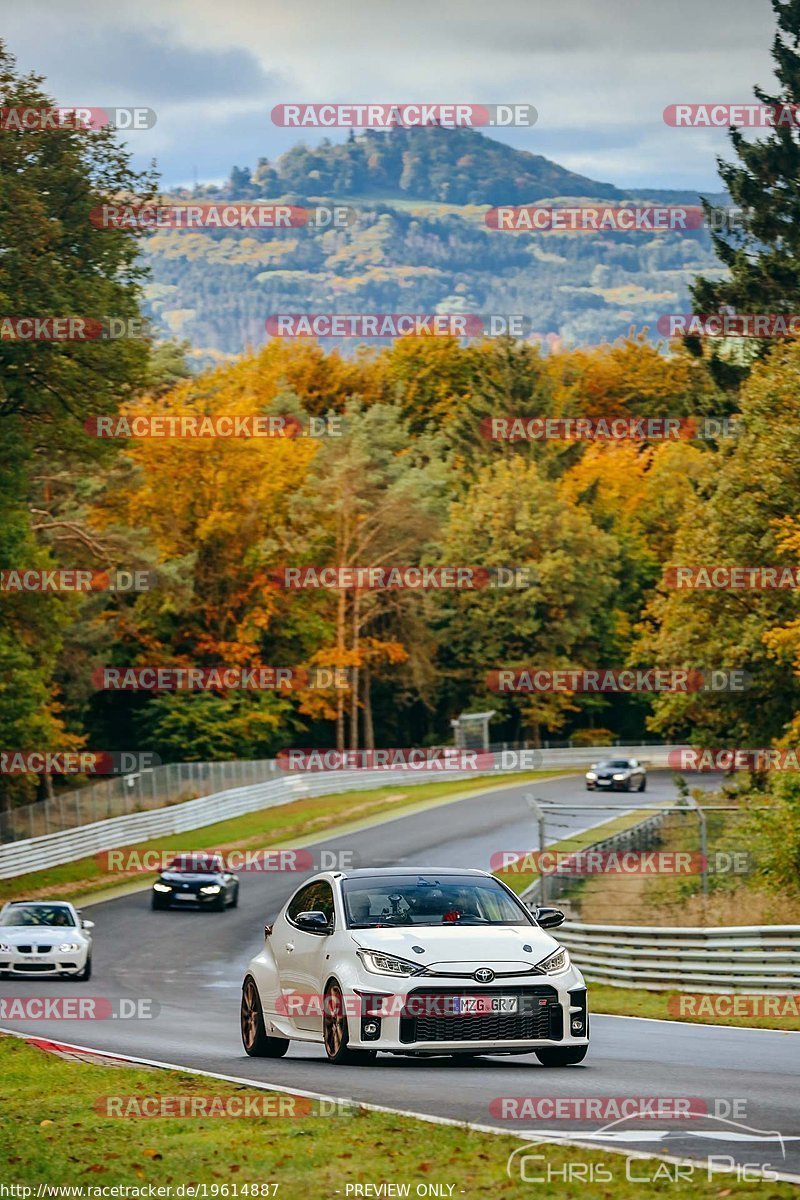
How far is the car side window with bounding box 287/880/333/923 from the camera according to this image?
1445 cm

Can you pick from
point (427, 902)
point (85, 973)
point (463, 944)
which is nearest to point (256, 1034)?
point (427, 902)

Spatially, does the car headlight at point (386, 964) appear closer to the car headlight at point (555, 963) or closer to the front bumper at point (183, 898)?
the car headlight at point (555, 963)

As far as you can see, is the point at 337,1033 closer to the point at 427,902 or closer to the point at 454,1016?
the point at 454,1016

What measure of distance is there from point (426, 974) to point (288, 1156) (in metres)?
3.73

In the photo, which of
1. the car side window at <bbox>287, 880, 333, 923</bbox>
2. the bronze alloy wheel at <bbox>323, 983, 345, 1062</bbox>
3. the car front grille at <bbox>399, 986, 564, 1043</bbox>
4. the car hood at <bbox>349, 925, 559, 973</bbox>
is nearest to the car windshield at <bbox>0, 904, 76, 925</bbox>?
the car side window at <bbox>287, 880, 333, 923</bbox>

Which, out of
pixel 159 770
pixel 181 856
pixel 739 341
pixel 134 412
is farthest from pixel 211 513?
pixel 181 856

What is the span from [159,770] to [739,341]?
2285 centimetres

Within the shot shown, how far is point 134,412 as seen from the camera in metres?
81.4

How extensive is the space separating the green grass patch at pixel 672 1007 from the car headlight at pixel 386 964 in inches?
261

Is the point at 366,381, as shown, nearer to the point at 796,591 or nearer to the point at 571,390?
the point at 571,390

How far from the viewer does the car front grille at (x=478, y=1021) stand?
12.9m

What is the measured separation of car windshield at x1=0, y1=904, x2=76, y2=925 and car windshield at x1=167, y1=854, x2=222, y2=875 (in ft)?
48.9

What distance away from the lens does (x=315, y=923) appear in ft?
46.2

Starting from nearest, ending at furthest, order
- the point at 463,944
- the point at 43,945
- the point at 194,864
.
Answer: the point at 463,944
the point at 43,945
the point at 194,864
